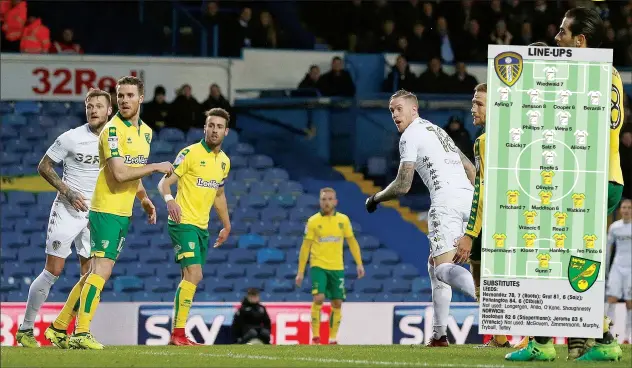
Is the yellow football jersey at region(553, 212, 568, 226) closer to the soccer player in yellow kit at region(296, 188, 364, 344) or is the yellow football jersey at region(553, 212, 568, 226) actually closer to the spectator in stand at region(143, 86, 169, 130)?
the soccer player in yellow kit at region(296, 188, 364, 344)

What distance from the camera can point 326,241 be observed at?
1755 centimetres

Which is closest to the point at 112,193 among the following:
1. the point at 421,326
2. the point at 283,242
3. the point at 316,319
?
the point at 316,319

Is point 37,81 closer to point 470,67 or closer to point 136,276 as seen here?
point 136,276

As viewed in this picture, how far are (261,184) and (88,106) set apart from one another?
11.0m

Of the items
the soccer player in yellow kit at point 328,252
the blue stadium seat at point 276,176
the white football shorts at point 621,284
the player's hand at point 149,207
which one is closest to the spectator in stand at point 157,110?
the blue stadium seat at point 276,176

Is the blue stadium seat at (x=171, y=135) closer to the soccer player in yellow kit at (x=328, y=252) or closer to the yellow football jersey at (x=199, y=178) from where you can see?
the soccer player in yellow kit at (x=328, y=252)

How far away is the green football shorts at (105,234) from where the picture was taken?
9.70 m

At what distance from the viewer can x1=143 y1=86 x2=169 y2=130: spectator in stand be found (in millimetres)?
21344

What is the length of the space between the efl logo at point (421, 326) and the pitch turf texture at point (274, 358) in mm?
6886

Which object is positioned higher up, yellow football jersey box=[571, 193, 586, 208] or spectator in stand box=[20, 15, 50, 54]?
spectator in stand box=[20, 15, 50, 54]

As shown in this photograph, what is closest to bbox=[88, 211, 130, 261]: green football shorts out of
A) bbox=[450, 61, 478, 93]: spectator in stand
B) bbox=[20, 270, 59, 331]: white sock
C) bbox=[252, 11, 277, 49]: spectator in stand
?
bbox=[20, 270, 59, 331]: white sock

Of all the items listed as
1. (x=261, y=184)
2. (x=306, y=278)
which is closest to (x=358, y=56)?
(x=261, y=184)

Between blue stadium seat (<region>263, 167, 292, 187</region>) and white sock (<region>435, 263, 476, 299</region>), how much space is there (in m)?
12.4

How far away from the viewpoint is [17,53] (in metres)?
21.5
